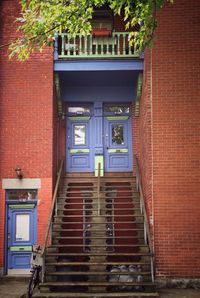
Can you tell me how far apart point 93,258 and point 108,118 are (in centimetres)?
473

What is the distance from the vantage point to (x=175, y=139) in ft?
32.6

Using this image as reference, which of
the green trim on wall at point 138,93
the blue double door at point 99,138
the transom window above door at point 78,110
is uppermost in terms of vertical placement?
the green trim on wall at point 138,93

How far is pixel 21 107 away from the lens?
1117 centimetres

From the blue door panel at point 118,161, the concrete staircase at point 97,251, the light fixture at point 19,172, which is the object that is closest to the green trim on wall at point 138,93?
the blue door panel at point 118,161

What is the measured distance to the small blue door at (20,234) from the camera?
10898 millimetres

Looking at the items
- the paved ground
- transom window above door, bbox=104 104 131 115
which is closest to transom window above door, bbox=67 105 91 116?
transom window above door, bbox=104 104 131 115

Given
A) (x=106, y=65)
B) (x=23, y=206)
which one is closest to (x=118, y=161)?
(x=106, y=65)

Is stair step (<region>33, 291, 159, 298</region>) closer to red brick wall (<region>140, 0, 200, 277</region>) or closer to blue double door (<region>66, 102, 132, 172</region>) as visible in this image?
red brick wall (<region>140, 0, 200, 277</region>)

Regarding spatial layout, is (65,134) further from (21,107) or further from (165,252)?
(165,252)

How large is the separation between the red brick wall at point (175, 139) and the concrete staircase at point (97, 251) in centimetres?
73

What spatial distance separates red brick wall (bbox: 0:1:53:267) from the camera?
1101cm

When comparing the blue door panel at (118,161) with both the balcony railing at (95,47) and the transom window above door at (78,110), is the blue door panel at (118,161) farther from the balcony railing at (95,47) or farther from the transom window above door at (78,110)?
the balcony railing at (95,47)

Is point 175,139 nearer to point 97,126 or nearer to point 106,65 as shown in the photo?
point 106,65

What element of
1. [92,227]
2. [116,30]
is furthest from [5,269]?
[116,30]
